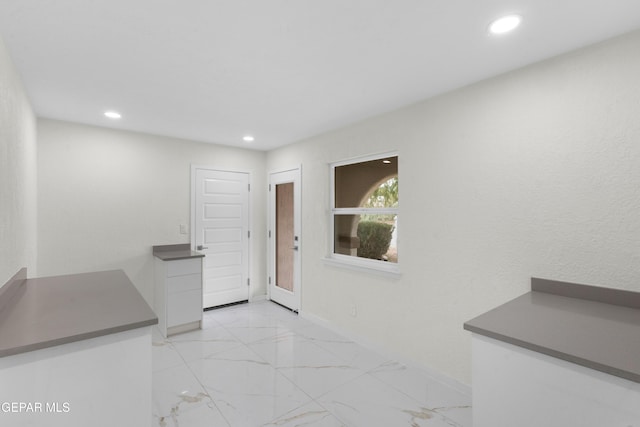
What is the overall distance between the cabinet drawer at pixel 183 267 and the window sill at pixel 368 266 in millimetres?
1496

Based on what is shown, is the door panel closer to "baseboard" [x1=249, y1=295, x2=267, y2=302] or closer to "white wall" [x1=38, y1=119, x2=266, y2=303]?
"baseboard" [x1=249, y1=295, x2=267, y2=302]

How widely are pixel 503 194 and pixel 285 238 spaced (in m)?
2.96

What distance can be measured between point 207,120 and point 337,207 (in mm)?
1698

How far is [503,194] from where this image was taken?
6.62ft

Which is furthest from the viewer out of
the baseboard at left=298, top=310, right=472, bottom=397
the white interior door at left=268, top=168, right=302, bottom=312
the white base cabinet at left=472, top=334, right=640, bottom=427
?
the white interior door at left=268, top=168, right=302, bottom=312

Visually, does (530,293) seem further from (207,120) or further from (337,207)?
(207,120)

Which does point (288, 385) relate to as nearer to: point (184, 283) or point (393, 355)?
point (393, 355)

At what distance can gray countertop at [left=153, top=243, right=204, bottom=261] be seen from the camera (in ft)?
10.9

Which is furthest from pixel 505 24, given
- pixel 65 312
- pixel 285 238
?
pixel 285 238

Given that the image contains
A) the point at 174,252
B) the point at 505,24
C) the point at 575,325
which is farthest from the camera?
the point at 174,252

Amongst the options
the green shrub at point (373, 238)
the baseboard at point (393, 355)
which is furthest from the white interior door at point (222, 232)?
the green shrub at point (373, 238)

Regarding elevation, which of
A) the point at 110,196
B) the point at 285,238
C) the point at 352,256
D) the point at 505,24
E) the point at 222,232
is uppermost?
the point at 505,24

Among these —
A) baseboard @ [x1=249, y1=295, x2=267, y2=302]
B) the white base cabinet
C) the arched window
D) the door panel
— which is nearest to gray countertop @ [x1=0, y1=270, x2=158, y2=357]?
the white base cabinet

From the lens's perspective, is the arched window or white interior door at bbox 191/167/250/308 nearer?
the arched window
